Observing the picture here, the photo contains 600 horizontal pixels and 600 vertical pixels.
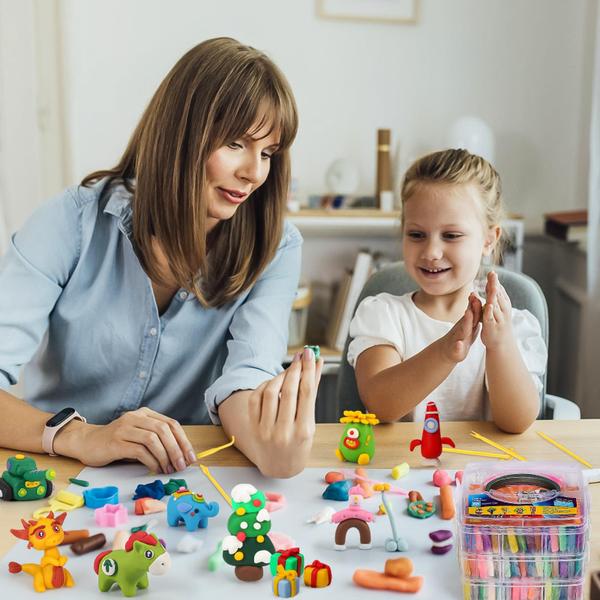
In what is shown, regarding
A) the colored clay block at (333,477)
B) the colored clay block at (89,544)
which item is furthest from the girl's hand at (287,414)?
the colored clay block at (89,544)

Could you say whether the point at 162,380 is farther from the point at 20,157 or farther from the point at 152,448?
the point at 20,157

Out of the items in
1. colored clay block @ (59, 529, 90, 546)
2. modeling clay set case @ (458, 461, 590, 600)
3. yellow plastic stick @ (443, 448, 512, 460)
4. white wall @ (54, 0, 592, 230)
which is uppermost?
white wall @ (54, 0, 592, 230)

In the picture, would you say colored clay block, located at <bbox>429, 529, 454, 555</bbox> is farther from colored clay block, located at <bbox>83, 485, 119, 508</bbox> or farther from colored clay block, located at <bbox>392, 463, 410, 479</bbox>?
colored clay block, located at <bbox>83, 485, 119, 508</bbox>

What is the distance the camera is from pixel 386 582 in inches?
32.0

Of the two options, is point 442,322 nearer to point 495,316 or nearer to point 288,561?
point 495,316

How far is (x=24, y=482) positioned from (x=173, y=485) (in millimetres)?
181

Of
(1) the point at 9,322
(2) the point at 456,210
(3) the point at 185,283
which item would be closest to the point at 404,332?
(2) the point at 456,210

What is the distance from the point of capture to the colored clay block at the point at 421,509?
3.18 ft

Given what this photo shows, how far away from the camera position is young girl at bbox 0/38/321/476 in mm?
1280

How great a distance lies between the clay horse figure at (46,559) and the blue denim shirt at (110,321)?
49cm

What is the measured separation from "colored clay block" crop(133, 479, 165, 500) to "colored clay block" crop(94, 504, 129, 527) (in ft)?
0.17

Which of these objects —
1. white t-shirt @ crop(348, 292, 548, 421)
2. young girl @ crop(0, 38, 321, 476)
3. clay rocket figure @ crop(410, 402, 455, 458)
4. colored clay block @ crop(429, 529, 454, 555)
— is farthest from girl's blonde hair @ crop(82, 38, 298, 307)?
colored clay block @ crop(429, 529, 454, 555)

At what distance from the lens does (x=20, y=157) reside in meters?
2.64

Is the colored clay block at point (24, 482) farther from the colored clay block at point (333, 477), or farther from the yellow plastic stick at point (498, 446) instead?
the yellow plastic stick at point (498, 446)
